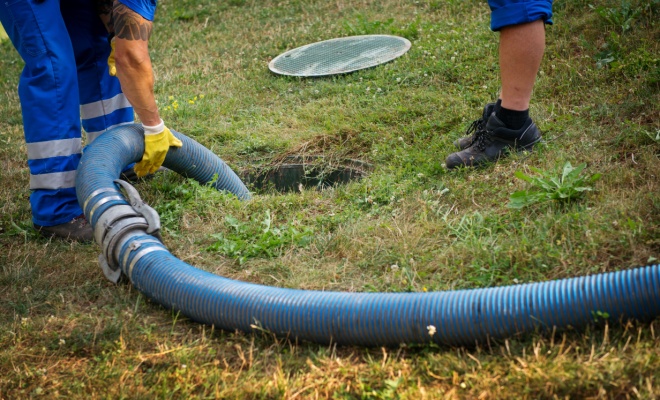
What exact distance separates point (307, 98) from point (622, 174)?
104 inches

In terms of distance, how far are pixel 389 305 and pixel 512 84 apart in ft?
5.38

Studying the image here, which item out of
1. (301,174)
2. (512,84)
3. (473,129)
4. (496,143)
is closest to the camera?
(512,84)

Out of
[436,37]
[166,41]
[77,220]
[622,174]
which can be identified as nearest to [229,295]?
[77,220]

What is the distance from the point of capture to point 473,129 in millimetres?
3887

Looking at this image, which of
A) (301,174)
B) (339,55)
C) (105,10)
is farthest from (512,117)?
(339,55)

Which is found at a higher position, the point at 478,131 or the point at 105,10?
the point at 105,10

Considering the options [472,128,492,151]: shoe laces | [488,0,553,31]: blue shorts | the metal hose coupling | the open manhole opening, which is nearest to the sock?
[472,128,492,151]: shoe laces

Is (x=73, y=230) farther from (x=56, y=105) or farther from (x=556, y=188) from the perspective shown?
(x=556, y=188)

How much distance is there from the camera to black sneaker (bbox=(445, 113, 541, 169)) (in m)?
3.55

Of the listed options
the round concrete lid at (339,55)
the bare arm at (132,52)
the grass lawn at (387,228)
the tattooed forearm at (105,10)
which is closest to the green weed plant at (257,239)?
the grass lawn at (387,228)

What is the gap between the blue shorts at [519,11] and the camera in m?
3.27

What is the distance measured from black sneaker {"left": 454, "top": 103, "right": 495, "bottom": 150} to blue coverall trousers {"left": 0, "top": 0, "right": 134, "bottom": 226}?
206cm

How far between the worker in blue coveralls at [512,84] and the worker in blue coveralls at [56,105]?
1623 millimetres

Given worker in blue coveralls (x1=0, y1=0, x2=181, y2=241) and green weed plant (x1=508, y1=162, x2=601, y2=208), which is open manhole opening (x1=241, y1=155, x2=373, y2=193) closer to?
worker in blue coveralls (x1=0, y1=0, x2=181, y2=241)
